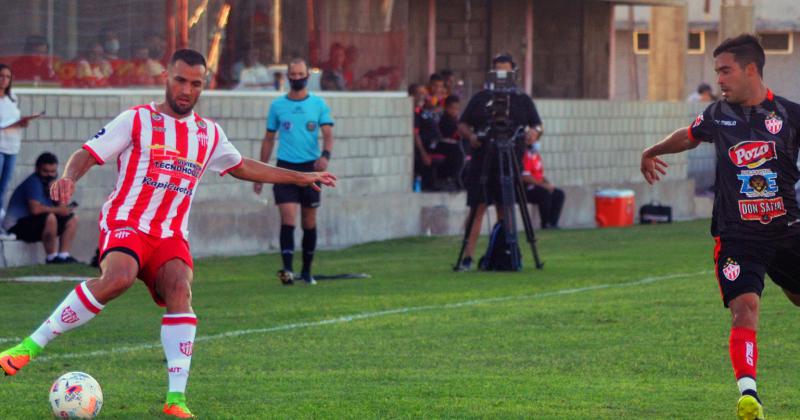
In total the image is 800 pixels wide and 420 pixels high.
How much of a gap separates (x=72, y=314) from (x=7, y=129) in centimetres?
1002

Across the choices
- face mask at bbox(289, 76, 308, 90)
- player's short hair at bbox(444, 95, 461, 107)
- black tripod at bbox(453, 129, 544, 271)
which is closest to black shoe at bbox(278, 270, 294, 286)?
face mask at bbox(289, 76, 308, 90)

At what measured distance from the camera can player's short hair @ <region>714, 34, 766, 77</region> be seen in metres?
8.16

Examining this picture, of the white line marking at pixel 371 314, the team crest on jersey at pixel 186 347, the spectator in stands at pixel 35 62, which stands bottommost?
the white line marking at pixel 371 314

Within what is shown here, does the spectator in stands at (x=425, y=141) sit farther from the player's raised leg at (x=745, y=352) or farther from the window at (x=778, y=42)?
the window at (x=778, y=42)

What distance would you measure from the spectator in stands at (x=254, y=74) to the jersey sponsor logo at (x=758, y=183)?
13.6 m

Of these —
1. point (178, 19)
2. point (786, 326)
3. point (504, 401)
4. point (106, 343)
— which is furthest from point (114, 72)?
point (504, 401)

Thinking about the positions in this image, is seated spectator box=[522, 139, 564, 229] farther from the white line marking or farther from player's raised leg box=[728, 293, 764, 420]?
player's raised leg box=[728, 293, 764, 420]

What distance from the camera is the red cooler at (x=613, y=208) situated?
27141 mm

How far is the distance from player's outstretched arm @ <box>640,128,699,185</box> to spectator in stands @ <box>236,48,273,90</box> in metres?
12.8

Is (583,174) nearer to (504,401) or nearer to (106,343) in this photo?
(106,343)

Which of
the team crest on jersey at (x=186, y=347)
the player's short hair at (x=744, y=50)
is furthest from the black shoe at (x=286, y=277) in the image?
the player's short hair at (x=744, y=50)

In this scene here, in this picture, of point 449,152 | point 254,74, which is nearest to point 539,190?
point 449,152

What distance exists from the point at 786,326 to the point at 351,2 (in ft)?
39.5

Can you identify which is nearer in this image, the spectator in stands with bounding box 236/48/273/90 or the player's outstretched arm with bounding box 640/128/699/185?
the player's outstretched arm with bounding box 640/128/699/185
